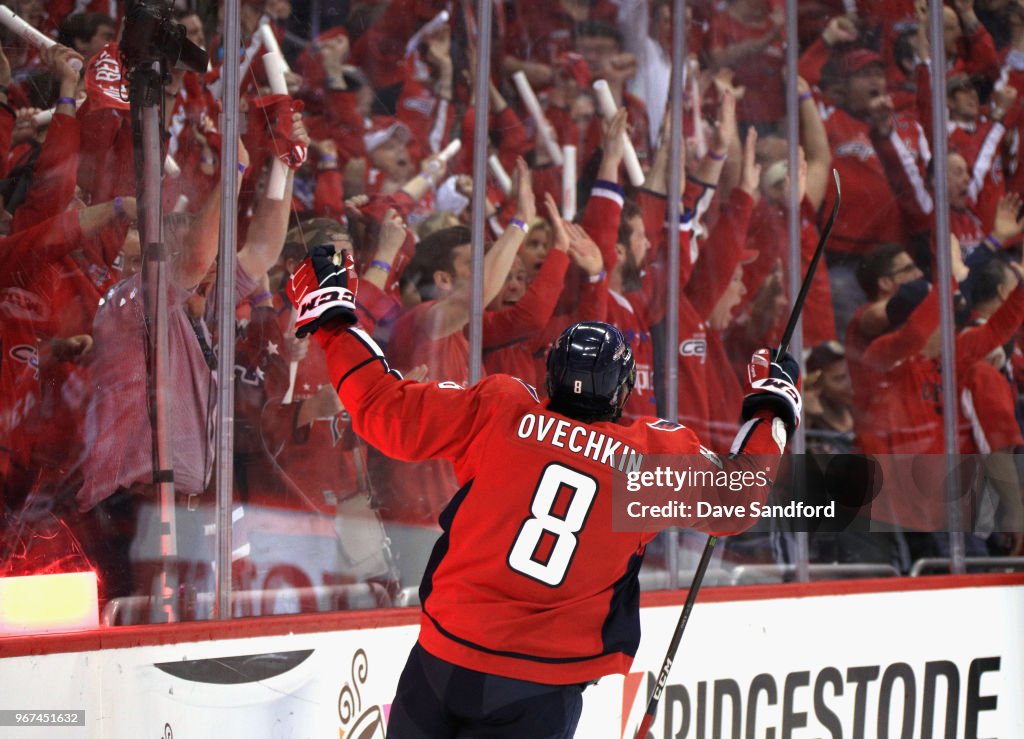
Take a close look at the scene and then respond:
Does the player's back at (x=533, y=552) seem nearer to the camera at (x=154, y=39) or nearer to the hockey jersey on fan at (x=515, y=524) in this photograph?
the hockey jersey on fan at (x=515, y=524)

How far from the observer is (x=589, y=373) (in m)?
2.09

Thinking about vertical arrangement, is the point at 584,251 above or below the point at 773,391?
above

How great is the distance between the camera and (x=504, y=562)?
201cm

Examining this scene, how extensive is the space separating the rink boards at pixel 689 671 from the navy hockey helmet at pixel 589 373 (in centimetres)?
105

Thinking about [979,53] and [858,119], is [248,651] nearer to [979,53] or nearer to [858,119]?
[858,119]

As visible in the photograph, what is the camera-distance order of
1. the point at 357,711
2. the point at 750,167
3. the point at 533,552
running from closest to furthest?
1. the point at 533,552
2. the point at 357,711
3. the point at 750,167

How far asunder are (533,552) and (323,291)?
622 millimetres

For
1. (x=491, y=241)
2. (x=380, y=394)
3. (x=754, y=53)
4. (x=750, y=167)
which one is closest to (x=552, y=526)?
(x=380, y=394)

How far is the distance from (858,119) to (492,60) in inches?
57.0

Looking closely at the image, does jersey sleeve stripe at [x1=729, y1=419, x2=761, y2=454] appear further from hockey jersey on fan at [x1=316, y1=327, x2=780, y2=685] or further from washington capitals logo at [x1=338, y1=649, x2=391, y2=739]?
washington capitals logo at [x1=338, y1=649, x2=391, y2=739]

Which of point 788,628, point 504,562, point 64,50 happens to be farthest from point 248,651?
point 788,628

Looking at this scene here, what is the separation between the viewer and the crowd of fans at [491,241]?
8.38 feet

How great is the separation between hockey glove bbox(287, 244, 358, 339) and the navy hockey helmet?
398mm

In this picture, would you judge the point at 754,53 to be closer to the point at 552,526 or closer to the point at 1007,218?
the point at 1007,218
